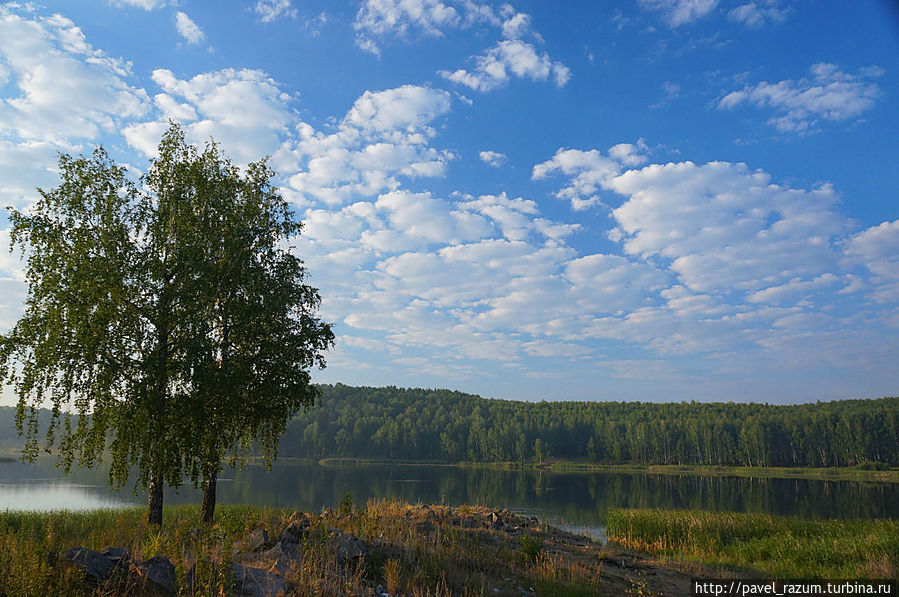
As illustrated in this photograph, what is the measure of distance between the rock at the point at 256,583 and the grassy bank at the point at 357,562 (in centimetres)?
21

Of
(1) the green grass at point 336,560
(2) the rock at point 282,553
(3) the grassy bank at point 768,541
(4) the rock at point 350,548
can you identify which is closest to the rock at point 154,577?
(1) the green grass at point 336,560

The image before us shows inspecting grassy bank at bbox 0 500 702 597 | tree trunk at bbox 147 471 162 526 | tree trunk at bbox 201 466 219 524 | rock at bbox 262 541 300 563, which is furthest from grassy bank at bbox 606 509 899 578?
tree trunk at bbox 147 471 162 526

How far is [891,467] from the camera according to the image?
140125 mm

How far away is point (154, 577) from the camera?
27.5 ft


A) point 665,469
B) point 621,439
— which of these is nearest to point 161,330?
point 665,469

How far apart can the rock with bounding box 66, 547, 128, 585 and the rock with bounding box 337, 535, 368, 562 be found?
4.14 m

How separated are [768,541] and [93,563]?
93.3 ft

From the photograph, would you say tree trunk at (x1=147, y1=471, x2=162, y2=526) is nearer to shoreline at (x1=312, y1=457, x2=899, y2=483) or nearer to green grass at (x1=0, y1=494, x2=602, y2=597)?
green grass at (x1=0, y1=494, x2=602, y2=597)

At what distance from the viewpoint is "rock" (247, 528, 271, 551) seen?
38.9ft

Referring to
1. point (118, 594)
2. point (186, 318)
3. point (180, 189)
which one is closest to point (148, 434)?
point (186, 318)

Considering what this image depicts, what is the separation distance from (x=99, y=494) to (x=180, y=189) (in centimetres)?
4818

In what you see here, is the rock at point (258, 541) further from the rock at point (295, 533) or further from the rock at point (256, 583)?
the rock at point (256, 583)

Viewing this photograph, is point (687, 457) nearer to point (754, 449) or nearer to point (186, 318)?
point (754, 449)

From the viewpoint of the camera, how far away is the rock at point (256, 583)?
8.82m
